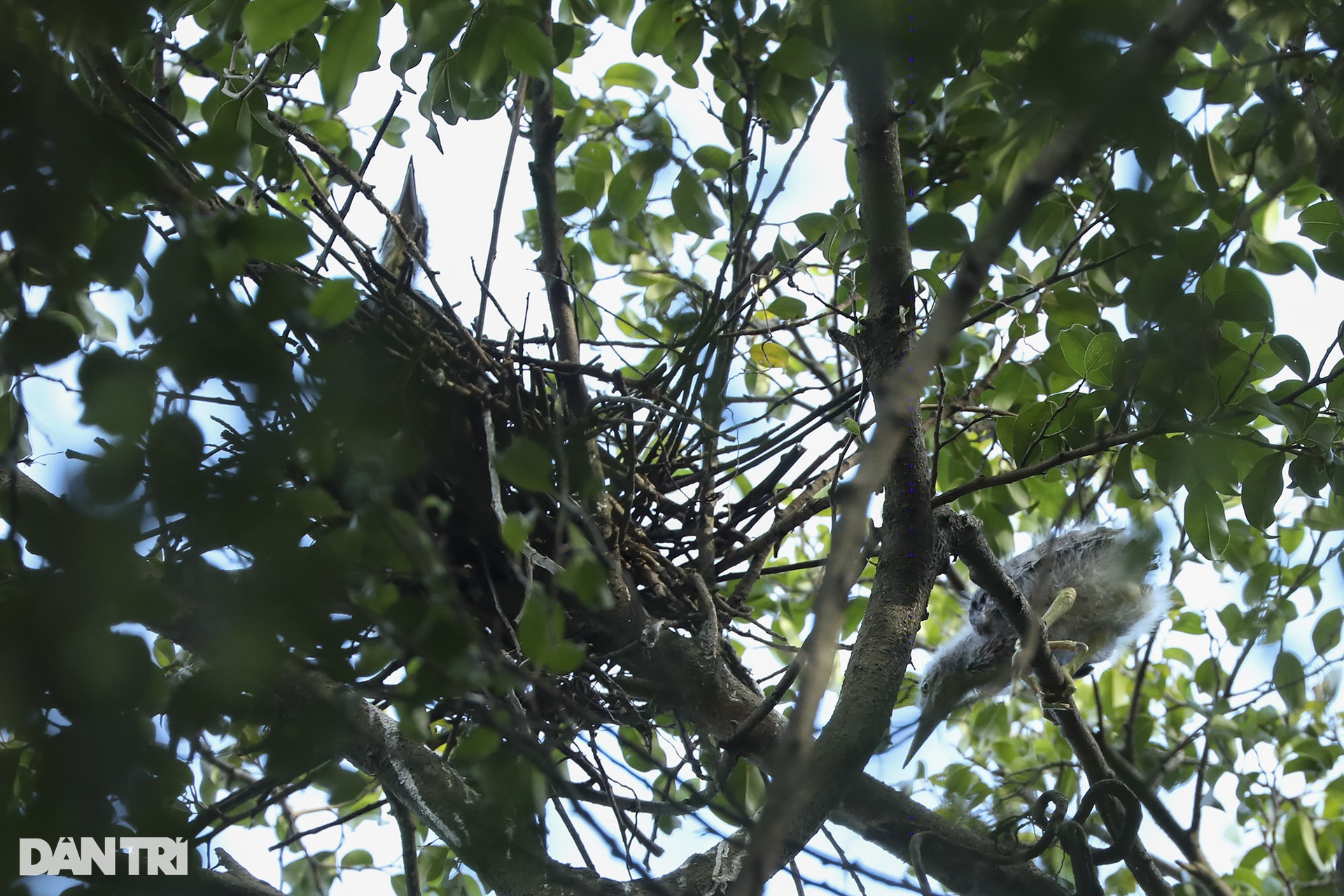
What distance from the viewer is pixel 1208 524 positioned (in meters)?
0.88

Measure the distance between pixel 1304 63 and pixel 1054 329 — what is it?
1.62ft

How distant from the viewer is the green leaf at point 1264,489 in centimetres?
87

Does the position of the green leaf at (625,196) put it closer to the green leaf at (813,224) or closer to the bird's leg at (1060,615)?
the green leaf at (813,224)

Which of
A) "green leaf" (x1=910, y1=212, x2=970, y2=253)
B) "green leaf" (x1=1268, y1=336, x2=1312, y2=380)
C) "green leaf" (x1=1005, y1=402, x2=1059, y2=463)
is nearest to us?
"green leaf" (x1=910, y1=212, x2=970, y2=253)

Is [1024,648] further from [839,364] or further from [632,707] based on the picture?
[839,364]

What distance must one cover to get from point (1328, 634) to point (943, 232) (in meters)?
0.83

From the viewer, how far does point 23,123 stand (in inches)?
13.2

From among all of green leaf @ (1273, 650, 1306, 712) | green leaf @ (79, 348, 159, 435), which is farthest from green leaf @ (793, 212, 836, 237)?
green leaf @ (79, 348, 159, 435)

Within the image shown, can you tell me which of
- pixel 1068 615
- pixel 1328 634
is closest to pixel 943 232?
pixel 1068 615

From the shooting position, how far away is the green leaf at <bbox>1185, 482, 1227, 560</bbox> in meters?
0.87

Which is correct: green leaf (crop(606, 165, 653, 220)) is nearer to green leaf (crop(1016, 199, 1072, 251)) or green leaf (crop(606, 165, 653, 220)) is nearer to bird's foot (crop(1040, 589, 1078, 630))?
green leaf (crop(1016, 199, 1072, 251))

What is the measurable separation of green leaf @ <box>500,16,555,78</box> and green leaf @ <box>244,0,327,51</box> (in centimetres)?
15

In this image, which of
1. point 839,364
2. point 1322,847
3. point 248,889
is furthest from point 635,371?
point 1322,847

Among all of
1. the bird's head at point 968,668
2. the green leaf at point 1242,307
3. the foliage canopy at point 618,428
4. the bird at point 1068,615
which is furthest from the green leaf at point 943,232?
the bird at point 1068,615
